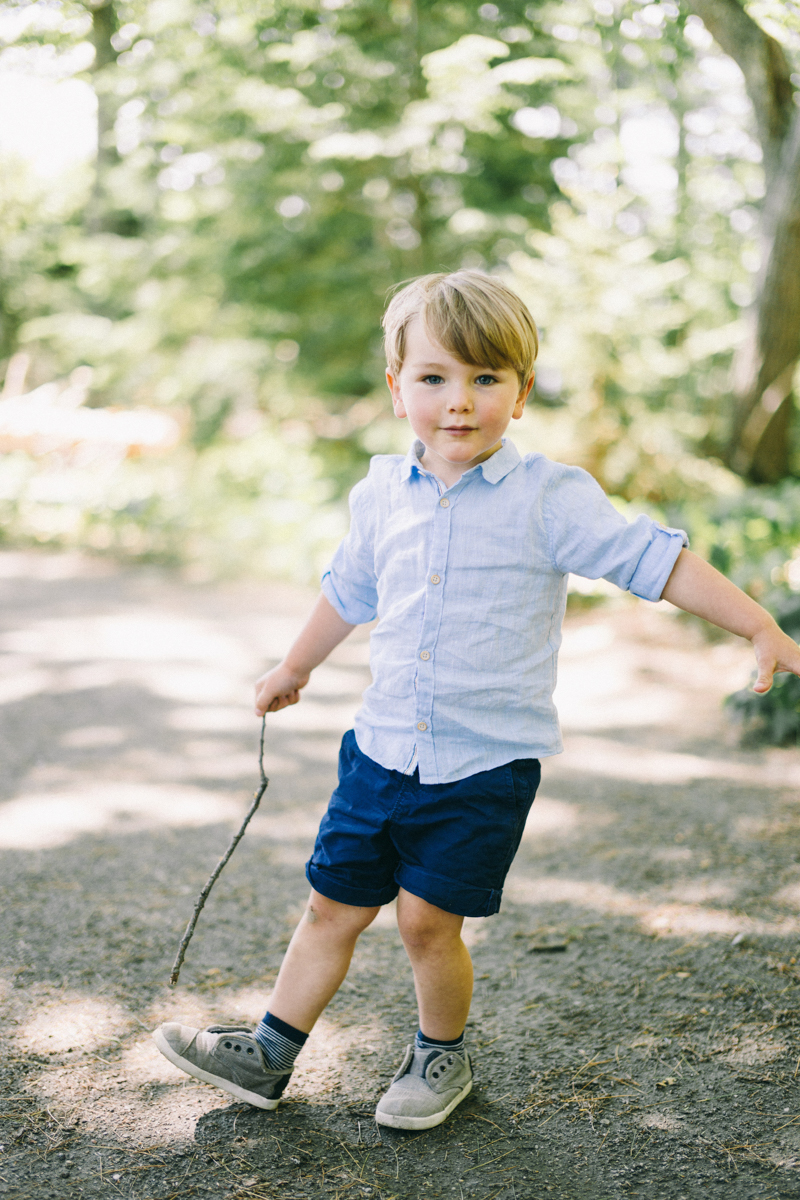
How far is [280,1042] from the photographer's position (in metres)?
1.84

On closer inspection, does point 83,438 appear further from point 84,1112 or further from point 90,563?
point 84,1112

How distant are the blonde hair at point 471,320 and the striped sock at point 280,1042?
123 centimetres

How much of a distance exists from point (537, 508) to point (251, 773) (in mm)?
2337

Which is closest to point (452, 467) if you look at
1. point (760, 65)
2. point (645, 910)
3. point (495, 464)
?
point (495, 464)

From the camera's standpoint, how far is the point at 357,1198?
1.62 metres

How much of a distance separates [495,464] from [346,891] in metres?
0.80

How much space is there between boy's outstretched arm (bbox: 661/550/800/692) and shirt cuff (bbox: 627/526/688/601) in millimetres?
17

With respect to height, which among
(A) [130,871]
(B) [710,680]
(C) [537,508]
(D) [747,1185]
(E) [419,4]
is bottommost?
(B) [710,680]

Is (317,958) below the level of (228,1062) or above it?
above

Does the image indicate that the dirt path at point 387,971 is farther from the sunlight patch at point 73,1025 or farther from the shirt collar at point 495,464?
the shirt collar at point 495,464

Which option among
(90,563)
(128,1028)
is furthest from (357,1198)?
(90,563)

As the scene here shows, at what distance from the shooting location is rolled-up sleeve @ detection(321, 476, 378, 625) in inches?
75.3

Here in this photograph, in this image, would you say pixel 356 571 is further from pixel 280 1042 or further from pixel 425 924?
pixel 280 1042

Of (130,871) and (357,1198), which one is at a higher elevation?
(357,1198)
